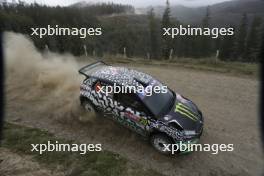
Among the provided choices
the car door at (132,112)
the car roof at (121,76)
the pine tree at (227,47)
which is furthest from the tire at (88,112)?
the pine tree at (227,47)

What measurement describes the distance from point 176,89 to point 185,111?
4.01 m

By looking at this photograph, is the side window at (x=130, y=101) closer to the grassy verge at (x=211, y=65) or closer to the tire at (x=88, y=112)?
the tire at (x=88, y=112)

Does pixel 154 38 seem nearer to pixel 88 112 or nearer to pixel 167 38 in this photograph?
pixel 167 38

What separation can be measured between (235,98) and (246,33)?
155ft

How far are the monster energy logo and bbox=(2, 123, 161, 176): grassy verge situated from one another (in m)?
1.78

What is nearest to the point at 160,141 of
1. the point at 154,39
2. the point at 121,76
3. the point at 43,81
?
the point at 121,76

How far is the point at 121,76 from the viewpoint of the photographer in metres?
7.34

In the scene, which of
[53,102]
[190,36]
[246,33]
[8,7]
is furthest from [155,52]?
[8,7]

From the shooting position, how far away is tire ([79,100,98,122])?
7.66 metres

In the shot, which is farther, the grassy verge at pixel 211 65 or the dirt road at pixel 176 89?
the grassy verge at pixel 211 65

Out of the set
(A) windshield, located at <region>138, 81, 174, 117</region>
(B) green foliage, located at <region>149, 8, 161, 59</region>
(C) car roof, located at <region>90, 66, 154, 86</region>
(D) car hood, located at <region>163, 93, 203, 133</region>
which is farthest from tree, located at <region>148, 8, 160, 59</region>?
(D) car hood, located at <region>163, 93, 203, 133</region>

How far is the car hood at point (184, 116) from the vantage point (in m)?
6.33

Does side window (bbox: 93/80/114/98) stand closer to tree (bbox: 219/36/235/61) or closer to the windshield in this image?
the windshield

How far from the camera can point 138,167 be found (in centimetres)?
611
